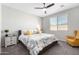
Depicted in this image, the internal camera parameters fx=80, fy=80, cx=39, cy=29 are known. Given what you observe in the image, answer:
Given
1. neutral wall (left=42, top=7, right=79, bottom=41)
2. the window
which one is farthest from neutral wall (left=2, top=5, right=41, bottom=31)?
the window

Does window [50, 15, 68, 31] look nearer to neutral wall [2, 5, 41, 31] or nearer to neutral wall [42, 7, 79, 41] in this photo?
neutral wall [42, 7, 79, 41]

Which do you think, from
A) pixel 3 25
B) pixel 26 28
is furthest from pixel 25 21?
pixel 3 25

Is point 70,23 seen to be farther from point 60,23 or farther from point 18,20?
point 18,20

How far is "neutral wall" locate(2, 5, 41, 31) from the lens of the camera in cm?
154

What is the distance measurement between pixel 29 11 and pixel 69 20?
A: 83cm

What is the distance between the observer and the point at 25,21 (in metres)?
1.60

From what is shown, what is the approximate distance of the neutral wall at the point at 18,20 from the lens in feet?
5.07

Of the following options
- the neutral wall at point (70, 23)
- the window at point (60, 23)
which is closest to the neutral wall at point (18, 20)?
the neutral wall at point (70, 23)

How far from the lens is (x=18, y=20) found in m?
1.59

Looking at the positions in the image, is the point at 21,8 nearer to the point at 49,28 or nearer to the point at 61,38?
the point at 49,28

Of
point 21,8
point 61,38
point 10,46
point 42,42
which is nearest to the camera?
point 21,8

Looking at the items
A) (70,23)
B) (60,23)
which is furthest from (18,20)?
(70,23)

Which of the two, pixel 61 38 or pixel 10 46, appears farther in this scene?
pixel 10 46

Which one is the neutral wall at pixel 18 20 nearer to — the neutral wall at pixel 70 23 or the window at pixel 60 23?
the neutral wall at pixel 70 23
